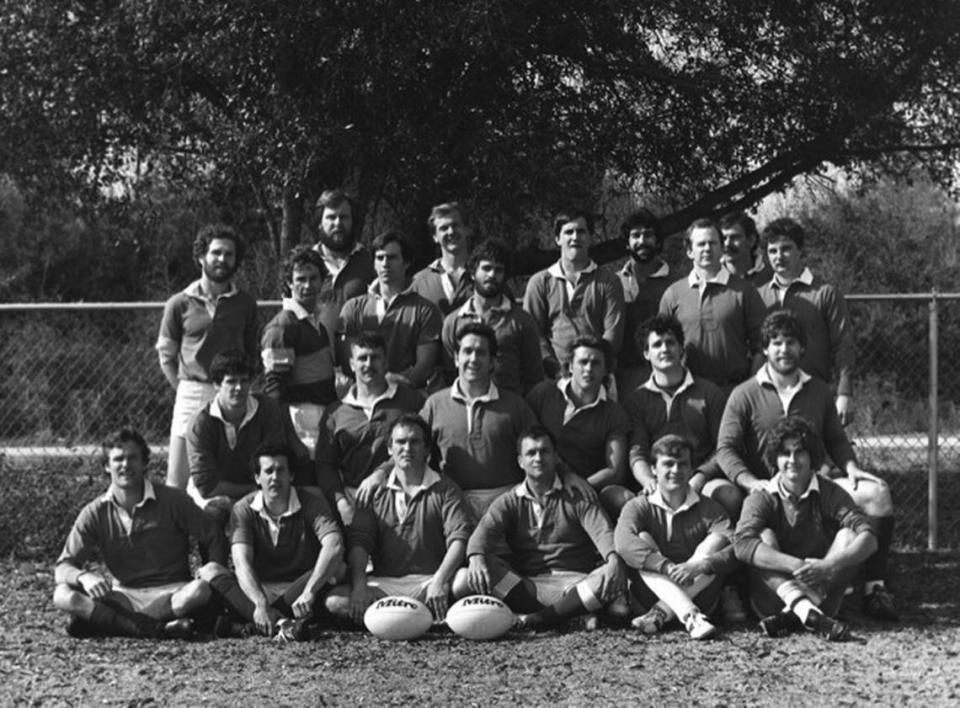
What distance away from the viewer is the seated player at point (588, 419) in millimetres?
7152

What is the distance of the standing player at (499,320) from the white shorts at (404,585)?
1.17m

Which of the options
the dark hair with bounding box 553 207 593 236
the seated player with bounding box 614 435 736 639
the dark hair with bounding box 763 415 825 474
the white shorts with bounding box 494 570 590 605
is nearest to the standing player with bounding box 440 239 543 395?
the dark hair with bounding box 553 207 593 236

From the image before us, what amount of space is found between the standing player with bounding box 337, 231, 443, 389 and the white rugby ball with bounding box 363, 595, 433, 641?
1.37 metres

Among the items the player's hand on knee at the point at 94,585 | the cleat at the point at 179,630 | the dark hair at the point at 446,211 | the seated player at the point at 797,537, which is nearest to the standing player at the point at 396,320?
the dark hair at the point at 446,211

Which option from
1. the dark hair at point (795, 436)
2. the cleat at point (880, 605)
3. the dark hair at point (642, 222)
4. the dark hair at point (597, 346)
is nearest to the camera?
the dark hair at point (795, 436)

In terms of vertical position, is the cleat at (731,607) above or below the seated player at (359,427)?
below

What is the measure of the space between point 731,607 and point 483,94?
12.0 ft

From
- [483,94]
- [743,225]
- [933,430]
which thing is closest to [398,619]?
[743,225]

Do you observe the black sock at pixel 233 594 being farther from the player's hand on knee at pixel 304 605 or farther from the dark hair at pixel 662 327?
the dark hair at pixel 662 327

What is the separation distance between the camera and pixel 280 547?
6.85m

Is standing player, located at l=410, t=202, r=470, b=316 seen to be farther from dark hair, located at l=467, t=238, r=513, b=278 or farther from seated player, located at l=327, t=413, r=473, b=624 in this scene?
seated player, located at l=327, t=413, r=473, b=624

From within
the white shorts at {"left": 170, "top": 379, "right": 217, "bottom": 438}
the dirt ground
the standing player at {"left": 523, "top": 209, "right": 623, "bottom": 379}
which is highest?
the standing player at {"left": 523, "top": 209, "right": 623, "bottom": 379}

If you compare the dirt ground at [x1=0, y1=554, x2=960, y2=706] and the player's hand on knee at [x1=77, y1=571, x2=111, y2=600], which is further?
the player's hand on knee at [x1=77, y1=571, x2=111, y2=600]

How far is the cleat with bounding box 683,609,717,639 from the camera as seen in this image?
21.0 ft
